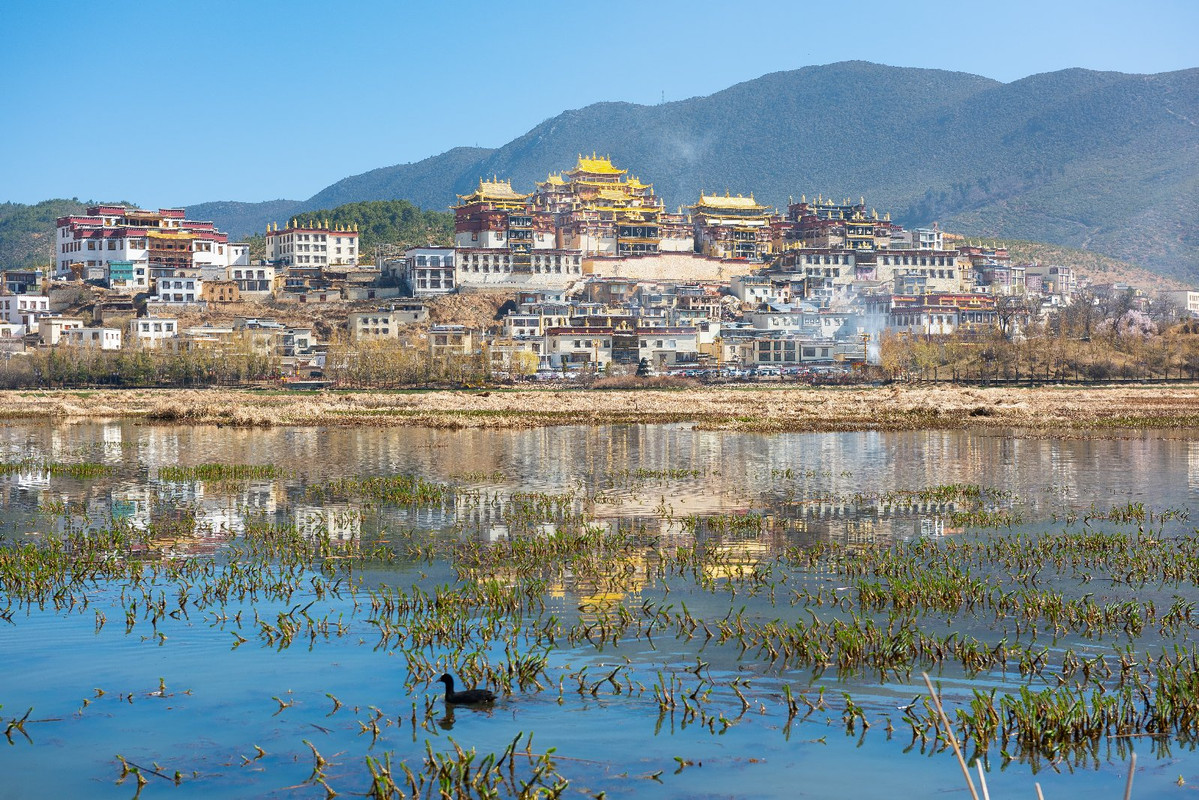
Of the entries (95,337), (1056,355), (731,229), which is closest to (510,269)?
(731,229)

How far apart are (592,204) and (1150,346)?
54451 millimetres

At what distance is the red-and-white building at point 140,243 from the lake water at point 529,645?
83.0m

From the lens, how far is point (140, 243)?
104m

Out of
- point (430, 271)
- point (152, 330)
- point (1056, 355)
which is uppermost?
point (430, 271)

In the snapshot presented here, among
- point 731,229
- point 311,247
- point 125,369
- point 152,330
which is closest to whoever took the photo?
point 125,369

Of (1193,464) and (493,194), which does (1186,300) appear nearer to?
(493,194)

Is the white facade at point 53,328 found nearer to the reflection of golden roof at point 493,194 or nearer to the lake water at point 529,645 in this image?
the reflection of golden roof at point 493,194

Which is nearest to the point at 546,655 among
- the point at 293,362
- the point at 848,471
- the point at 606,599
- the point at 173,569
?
the point at 606,599

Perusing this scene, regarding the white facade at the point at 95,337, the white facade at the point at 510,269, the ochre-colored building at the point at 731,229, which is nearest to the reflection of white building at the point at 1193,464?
the white facade at the point at 95,337

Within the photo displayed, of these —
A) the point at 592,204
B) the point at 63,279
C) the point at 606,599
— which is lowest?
the point at 606,599

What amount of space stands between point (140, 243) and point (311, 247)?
1449cm

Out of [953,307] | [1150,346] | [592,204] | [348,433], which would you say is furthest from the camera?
[592,204]

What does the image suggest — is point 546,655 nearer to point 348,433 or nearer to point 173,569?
point 173,569

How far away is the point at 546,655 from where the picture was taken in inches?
421
